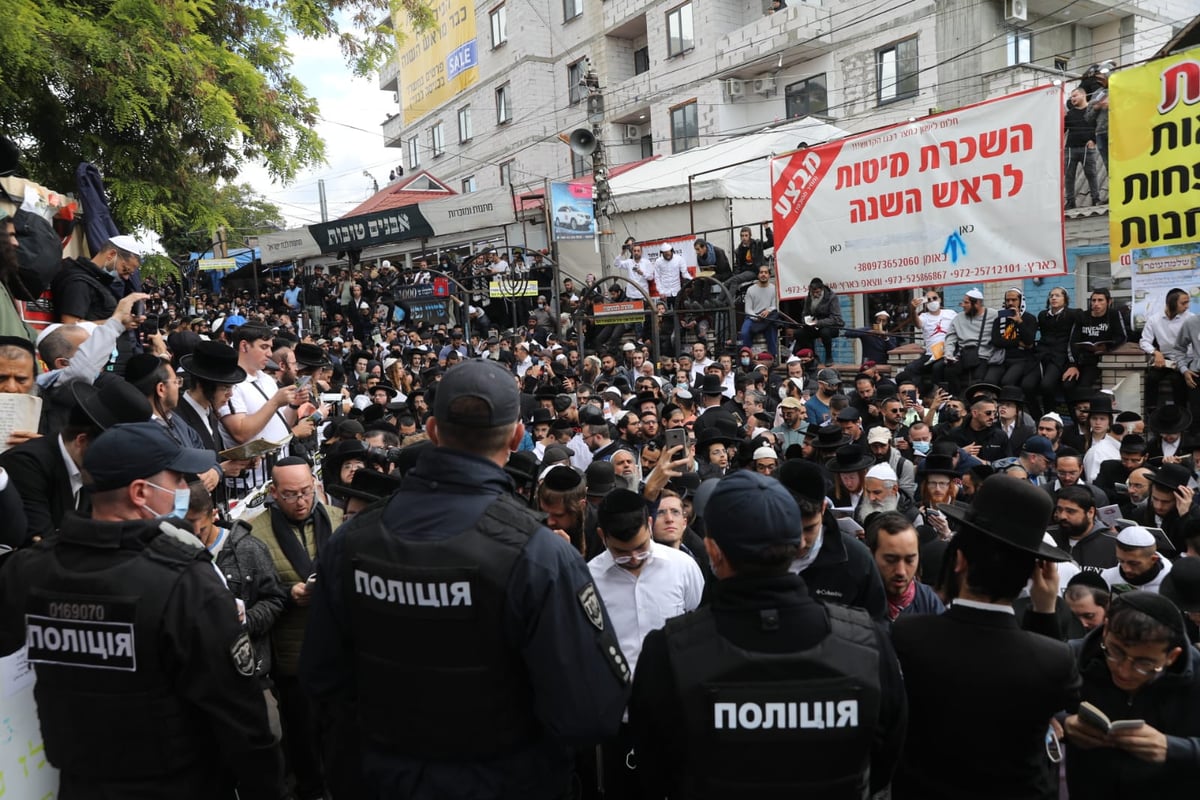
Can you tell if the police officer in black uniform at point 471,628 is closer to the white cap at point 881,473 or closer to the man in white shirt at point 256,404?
the man in white shirt at point 256,404

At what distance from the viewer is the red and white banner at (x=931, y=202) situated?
920 centimetres

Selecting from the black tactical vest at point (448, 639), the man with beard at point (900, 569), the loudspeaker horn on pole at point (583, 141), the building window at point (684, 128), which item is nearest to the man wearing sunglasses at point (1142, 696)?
the man with beard at point (900, 569)

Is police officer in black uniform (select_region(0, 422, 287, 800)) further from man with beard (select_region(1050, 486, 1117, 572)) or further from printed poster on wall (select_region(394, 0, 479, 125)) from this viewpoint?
printed poster on wall (select_region(394, 0, 479, 125))

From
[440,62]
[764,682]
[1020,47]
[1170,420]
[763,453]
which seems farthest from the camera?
[440,62]

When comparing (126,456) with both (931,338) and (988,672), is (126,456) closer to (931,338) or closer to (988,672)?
(988,672)

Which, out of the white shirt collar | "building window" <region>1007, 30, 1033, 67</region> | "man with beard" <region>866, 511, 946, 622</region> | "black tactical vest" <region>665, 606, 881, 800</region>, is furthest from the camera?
"building window" <region>1007, 30, 1033, 67</region>

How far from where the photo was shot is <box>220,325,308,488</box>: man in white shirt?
5129mm

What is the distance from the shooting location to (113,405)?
3527 mm

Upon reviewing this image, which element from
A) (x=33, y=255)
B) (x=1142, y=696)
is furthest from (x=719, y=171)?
(x=1142, y=696)

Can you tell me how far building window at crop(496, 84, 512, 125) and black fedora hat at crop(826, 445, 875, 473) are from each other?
2939 centimetres

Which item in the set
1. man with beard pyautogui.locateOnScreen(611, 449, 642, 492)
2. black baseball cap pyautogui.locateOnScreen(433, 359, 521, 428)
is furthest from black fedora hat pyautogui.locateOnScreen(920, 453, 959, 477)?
black baseball cap pyautogui.locateOnScreen(433, 359, 521, 428)

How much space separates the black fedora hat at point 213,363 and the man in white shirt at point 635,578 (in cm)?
251

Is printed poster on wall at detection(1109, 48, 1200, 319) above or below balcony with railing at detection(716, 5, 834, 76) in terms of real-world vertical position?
below

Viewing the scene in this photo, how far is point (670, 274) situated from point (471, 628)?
14795mm
